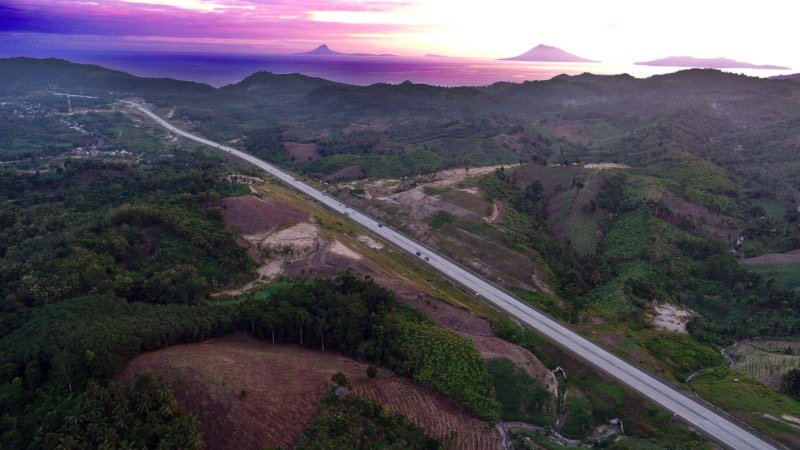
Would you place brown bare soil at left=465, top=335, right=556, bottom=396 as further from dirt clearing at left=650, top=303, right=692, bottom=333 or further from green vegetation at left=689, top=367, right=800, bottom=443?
dirt clearing at left=650, top=303, right=692, bottom=333

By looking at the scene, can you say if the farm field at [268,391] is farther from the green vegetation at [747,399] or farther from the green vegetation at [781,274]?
the green vegetation at [781,274]

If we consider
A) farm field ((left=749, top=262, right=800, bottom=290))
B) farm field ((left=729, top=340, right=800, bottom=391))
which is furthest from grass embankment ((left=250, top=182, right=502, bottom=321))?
farm field ((left=749, top=262, right=800, bottom=290))

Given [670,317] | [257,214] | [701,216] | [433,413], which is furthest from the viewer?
[701,216]

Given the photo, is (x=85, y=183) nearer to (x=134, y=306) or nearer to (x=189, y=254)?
(x=189, y=254)

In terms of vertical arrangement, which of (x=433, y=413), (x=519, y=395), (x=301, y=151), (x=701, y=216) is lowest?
(x=519, y=395)

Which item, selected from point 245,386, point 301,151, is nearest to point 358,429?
point 245,386

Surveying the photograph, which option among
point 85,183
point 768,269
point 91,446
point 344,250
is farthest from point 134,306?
point 768,269

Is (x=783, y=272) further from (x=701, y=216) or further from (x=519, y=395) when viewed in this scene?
(x=519, y=395)
